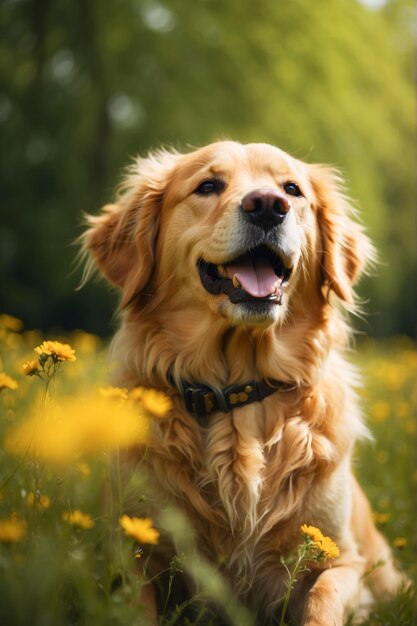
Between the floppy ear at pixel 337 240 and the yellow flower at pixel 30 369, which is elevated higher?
the floppy ear at pixel 337 240

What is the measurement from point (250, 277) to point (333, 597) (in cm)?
120

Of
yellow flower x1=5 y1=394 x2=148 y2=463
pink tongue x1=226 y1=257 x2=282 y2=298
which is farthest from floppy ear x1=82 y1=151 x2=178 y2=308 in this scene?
yellow flower x1=5 y1=394 x2=148 y2=463

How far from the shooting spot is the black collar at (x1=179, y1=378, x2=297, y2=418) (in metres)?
2.77

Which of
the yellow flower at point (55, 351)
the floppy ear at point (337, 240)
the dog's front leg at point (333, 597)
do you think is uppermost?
the floppy ear at point (337, 240)

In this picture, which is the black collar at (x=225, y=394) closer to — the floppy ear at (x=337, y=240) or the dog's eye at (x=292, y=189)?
the floppy ear at (x=337, y=240)

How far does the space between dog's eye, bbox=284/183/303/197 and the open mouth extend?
1.28 feet

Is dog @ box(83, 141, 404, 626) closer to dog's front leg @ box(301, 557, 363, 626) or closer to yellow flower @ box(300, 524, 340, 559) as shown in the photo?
dog's front leg @ box(301, 557, 363, 626)

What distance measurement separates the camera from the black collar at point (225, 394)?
9.08 feet

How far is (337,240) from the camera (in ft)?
10.6

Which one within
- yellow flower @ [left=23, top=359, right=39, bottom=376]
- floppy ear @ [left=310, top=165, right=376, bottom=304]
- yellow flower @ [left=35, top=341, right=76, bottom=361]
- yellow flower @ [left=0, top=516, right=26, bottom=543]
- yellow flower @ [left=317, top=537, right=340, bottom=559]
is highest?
floppy ear @ [left=310, top=165, right=376, bottom=304]

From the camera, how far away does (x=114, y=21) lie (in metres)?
10.5

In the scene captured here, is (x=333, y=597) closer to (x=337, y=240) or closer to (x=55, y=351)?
(x=55, y=351)

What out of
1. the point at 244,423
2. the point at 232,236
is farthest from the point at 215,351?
the point at 232,236

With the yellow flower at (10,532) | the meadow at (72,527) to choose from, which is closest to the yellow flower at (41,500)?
the meadow at (72,527)
